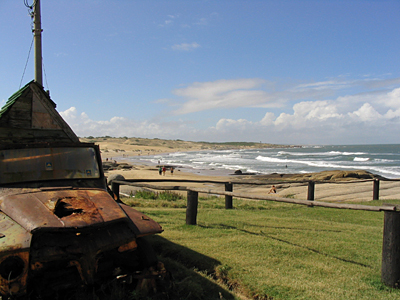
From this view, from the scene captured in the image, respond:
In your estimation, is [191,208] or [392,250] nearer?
[392,250]

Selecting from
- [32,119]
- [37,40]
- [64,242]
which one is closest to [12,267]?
[64,242]

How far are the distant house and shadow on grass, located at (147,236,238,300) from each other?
11.4ft

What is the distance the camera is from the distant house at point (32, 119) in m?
6.87

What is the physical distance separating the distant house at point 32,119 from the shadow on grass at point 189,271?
3.47 metres

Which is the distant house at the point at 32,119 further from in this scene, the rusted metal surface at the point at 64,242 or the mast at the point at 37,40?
the rusted metal surface at the point at 64,242

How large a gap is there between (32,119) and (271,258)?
665 centimetres

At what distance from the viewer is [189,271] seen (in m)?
4.18

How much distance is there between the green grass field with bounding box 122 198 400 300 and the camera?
3.71 meters

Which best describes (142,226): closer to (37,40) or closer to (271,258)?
(271,258)

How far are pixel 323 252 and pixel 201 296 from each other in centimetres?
254

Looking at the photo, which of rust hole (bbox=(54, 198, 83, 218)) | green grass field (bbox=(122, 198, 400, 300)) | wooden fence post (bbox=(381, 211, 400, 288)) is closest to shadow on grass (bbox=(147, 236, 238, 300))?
green grass field (bbox=(122, 198, 400, 300))

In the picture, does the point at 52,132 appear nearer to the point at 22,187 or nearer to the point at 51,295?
the point at 22,187

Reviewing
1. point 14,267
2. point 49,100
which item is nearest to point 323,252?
point 14,267

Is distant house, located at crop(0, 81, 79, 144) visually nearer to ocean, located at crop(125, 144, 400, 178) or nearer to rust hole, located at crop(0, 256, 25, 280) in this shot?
rust hole, located at crop(0, 256, 25, 280)
